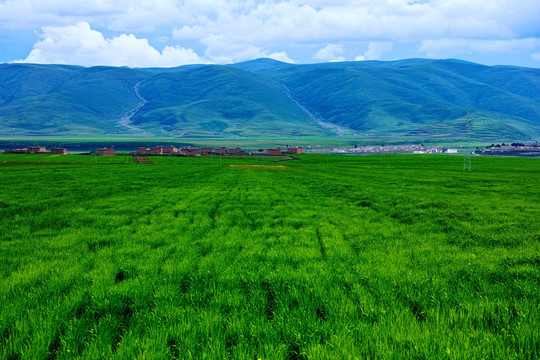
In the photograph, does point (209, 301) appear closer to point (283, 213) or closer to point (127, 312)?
point (127, 312)

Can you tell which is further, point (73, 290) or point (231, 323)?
point (73, 290)

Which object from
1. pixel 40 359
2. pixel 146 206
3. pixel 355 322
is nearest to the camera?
pixel 40 359

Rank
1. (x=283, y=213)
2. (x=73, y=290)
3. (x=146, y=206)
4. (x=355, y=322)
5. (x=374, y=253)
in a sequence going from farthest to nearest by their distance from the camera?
1. (x=146, y=206)
2. (x=283, y=213)
3. (x=374, y=253)
4. (x=73, y=290)
5. (x=355, y=322)

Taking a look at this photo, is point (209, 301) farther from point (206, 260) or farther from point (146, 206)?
point (146, 206)

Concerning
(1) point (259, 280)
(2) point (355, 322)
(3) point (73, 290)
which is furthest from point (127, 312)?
(2) point (355, 322)

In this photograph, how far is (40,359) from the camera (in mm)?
5355

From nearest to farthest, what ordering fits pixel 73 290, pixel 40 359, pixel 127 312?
pixel 40 359, pixel 127 312, pixel 73 290

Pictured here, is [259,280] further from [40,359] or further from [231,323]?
[40,359]

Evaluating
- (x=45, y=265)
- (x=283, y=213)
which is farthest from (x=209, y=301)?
(x=283, y=213)

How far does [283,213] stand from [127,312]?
12956mm

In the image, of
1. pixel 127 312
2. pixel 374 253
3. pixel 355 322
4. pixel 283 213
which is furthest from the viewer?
pixel 283 213

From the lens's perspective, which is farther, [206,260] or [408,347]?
[206,260]

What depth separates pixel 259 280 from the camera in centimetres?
852

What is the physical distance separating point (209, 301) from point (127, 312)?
1754mm
